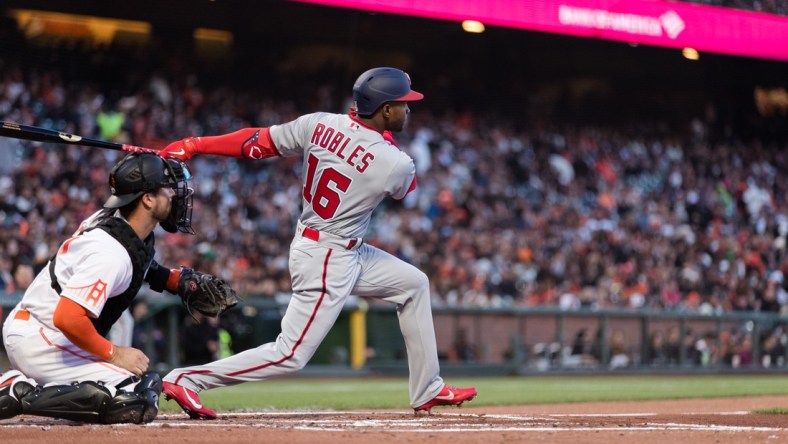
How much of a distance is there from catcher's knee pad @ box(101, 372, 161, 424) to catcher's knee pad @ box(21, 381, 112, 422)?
4 cm

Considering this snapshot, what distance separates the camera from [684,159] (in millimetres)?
21016

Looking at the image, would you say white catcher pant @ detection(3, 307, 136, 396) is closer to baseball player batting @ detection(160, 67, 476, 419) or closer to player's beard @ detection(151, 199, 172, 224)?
baseball player batting @ detection(160, 67, 476, 419)

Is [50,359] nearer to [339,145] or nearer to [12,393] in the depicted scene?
[12,393]

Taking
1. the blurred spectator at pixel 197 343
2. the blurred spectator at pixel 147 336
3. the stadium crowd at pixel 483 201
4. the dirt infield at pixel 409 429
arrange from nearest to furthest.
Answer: the dirt infield at pixel 409 429
the blurred spectator at pixel 147 336
the blurred spectator at pixel 197 343
the stadium crowd at pixel 483 201

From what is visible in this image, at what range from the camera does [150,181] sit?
4637mm

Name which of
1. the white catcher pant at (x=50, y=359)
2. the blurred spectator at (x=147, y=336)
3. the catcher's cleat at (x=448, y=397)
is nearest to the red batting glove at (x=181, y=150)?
the white catcher pant at (x=50, y=359)

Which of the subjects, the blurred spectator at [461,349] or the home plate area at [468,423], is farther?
the blurred spectator at [461,349]

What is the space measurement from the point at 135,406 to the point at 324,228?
122cm

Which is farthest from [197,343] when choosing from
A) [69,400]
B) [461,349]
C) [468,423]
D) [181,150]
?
[69,400]

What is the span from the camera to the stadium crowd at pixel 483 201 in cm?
1412

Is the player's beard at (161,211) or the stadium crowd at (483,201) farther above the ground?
the stadium crowd at (483,201)

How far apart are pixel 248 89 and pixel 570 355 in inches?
286

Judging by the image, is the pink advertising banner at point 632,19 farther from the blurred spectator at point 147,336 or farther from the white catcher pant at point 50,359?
the white catcher pant at point 50,359

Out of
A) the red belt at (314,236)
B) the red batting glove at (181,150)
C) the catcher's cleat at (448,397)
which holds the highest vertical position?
the red batting glove at (181,150)
